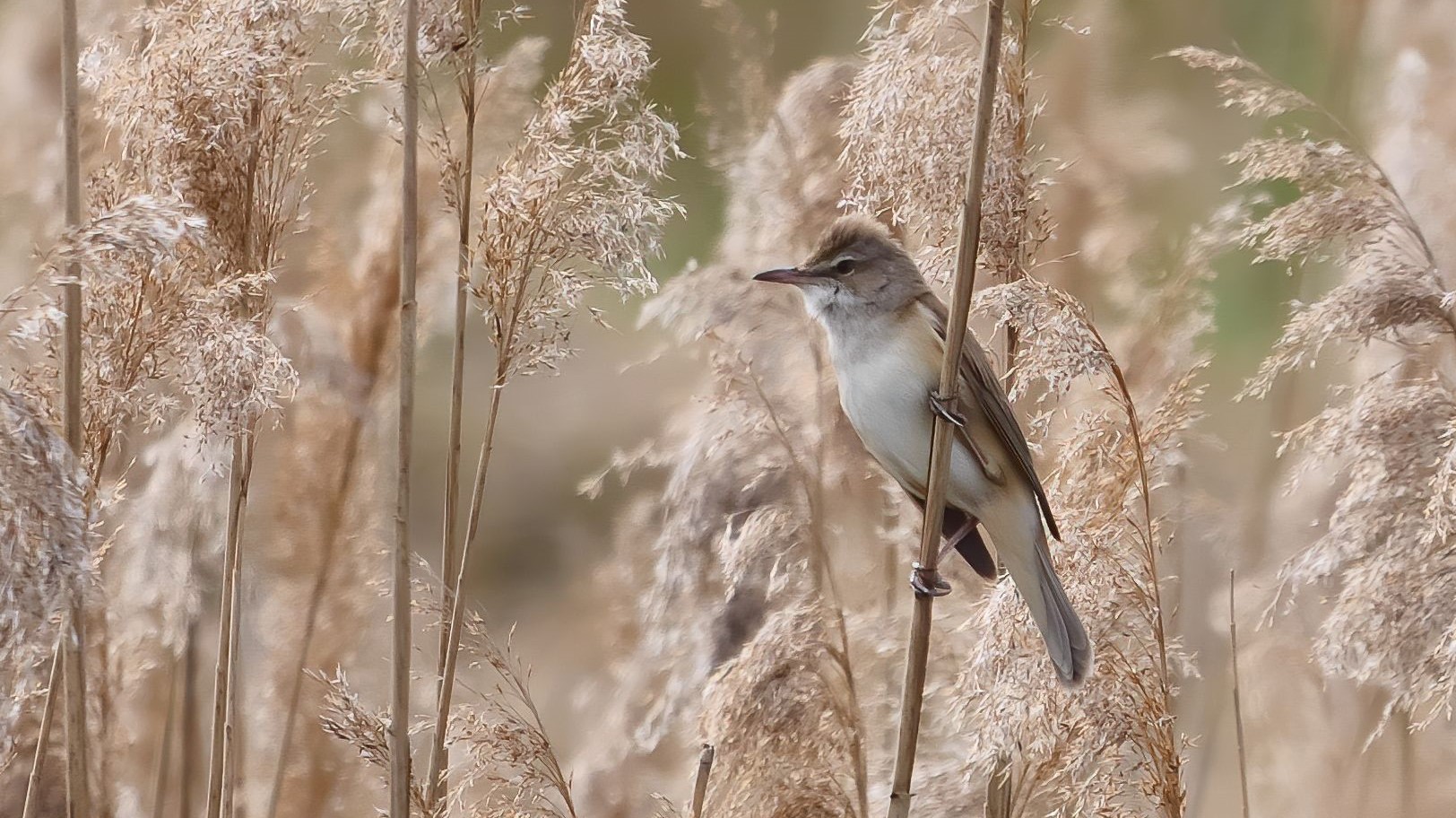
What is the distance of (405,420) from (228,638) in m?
0.34

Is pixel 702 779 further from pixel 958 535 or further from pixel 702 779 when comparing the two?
pixel 958 535

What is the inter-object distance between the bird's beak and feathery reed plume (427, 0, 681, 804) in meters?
0.11

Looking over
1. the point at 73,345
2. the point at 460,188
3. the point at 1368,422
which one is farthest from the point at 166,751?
the point at 1368,422

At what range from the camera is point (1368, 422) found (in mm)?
1161

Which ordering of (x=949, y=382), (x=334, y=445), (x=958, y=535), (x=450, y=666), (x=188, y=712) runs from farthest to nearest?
1. (x=334, y=445)
2. (x=188, y=712)
3. (x=958, y=535)
4. (x=450, y=666)
5. (x=949, y=382)

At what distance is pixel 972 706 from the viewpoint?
1.25 meters

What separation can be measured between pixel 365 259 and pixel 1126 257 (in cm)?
108

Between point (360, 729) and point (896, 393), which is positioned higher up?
point (896, 393)

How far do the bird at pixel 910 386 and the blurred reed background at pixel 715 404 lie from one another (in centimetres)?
5

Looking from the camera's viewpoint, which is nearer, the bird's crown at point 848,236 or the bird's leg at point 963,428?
the bird's leg at point 963,428

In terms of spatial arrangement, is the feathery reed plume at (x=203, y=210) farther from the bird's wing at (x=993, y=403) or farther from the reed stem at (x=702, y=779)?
the bird's wing at (x=993, y=403)

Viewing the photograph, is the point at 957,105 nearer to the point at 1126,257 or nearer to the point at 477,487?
the point at 477,487

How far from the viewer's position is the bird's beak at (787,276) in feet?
3.83

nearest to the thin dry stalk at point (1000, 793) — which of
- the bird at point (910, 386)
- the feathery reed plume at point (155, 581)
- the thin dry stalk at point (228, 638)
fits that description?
the bird at point (910, 386)
